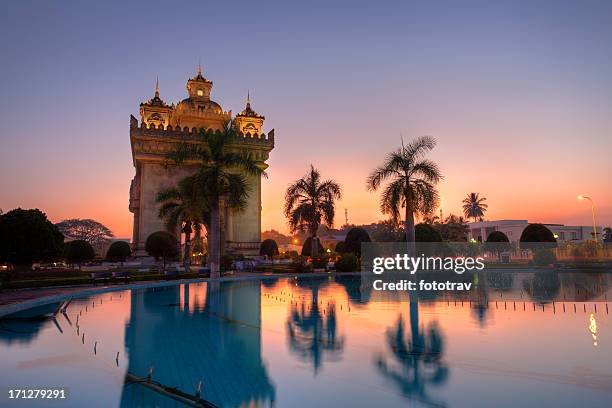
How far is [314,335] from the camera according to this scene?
10.6 m

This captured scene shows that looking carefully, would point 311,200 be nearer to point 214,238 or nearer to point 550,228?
point 214,238

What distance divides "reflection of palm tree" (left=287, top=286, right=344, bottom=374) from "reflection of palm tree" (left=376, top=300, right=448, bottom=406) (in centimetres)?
116

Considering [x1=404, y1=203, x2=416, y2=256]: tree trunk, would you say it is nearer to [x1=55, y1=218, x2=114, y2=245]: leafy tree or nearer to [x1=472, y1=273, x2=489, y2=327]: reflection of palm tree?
[x1=472, y1=273, x2=489, y2=327]: reflection of palm tree

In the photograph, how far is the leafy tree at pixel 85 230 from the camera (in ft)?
284

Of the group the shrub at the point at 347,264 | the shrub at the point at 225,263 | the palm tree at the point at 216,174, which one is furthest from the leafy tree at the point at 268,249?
the palm tree at the point at 216,174

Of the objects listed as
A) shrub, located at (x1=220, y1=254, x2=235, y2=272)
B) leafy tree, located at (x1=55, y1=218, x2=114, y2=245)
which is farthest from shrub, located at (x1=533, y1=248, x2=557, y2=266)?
leafy tree, located at (x1=55, y1=218, x2=114, y2=245)

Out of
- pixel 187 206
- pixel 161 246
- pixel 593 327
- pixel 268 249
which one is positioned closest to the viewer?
pixel 593 327

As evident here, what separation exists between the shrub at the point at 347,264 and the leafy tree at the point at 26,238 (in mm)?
19743

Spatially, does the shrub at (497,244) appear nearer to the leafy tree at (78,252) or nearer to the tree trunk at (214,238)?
the tree trunk at (214,238)

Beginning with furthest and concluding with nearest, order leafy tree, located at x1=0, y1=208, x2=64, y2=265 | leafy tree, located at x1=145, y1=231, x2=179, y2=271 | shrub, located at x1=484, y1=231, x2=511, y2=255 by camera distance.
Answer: shrub, located at x1=484, y1=231, x2=511, y2=255, leafy tree, located at x1=145, y1=231, x2=179, y2=271, leafy tree, located at x1=0, y1=208, x2=64, y2=265

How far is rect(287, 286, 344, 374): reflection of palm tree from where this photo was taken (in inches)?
348

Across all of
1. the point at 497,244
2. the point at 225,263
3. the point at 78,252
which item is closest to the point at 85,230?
the point at 78,252

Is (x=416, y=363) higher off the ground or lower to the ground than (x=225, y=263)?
lower

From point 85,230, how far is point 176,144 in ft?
188
